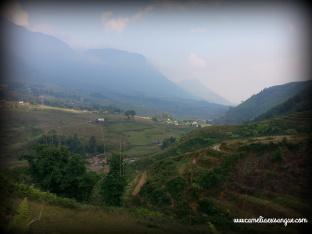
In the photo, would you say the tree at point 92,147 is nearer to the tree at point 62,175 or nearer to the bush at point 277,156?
the tree at point 62,175

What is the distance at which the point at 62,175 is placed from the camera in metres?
17.8

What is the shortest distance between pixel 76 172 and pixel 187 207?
6.31 m

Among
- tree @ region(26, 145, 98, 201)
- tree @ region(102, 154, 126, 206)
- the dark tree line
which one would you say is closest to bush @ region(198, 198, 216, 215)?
tree @ region(102, 154, 126, 206)

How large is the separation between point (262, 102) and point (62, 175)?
83460mm

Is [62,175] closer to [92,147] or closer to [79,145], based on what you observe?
[79,145]

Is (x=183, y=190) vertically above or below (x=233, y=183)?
below

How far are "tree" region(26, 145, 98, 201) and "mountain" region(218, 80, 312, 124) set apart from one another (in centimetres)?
6728

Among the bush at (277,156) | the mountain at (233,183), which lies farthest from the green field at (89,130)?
the bush at (277,156)

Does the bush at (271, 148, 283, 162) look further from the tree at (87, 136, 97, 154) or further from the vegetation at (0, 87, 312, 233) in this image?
the tree at (87, 136, 97, 154)

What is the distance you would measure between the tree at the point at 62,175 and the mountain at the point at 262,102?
67.3m

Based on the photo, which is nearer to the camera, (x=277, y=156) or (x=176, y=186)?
(x=277, y=156)

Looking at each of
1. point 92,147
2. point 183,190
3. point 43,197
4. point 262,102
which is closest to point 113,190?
point 183,190

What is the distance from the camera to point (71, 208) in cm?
1310

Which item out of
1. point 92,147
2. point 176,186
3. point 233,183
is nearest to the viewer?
point 233,183
